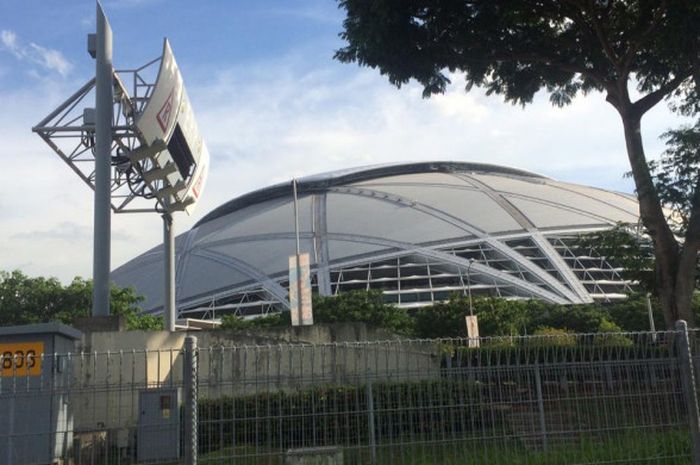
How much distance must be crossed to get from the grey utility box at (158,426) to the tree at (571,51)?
10.4 m

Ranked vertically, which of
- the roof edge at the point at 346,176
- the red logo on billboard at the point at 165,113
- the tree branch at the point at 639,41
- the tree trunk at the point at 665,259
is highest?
the roof edge at the point at 346,176

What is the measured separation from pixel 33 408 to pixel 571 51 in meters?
14.2

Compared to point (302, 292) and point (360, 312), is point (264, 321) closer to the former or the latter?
point (360, 312)

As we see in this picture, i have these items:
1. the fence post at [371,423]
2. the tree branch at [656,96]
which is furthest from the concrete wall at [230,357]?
the tree branch at [656,96]

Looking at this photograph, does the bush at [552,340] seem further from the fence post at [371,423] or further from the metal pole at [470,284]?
the metal pole at [470,284]

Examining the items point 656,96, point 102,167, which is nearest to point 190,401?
point 656,96

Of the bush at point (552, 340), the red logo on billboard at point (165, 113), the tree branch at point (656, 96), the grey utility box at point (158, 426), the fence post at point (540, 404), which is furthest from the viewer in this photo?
the red logo on billboard at point (165, 113)

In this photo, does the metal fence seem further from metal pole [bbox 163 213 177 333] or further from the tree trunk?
metal pole [bbox 163 213 177 333]

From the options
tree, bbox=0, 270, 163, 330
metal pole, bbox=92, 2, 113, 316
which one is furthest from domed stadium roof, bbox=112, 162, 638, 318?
metal pole, bbox=92, 2, 113, 316

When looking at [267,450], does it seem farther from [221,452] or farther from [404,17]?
[404,17]

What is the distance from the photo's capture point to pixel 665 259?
47.4ft

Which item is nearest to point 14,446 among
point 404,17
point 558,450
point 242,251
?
point 558,450

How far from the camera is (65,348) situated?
9992 mm

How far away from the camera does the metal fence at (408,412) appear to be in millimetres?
6832
